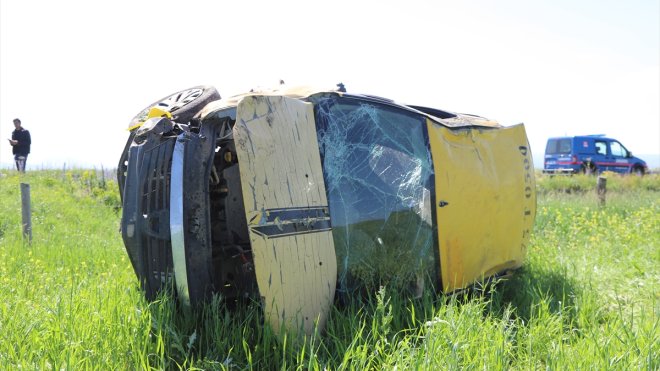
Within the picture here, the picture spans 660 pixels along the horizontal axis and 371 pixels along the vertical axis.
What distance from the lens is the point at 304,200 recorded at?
9.59ft

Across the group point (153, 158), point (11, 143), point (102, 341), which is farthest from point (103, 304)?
point (11, 143)

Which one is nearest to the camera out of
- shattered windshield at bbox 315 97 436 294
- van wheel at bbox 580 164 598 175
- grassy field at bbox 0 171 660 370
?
grassy field at bbox 0 171 660 370

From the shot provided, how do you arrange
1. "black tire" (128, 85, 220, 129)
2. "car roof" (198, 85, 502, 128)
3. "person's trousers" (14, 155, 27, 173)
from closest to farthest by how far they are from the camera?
"car roof" (198, 85, 502, 128) → "black tire" (128, 85, 220, 129) → "person's trousers" (14, 155, 27, 173)

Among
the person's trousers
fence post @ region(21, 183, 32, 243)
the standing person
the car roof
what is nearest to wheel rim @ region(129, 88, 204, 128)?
the car roof

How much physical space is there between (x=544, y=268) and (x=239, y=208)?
296 centimetres

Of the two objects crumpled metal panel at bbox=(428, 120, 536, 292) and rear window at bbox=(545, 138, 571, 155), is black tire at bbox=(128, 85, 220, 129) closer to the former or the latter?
crumpled metal panel at bbox=(428, 120, 536, 292)

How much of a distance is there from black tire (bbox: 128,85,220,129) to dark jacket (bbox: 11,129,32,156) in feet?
37.1

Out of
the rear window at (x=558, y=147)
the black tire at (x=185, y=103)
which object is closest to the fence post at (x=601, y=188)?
the black tire at (x=185, y=103)

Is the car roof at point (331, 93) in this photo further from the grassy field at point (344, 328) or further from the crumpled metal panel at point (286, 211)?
the grassy field at point (344, 328)

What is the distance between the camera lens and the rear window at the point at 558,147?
21266mm

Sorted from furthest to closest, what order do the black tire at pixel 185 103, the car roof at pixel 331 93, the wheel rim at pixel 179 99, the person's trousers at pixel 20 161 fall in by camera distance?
the person's trousers at pixel 20 161 → the wheel rim at pixel 179 99 → the black tire at pixel 185 103 → the car roof at pixel 331 93

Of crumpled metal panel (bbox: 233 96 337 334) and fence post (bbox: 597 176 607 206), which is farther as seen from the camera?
fence post (bbox: 597 176 607 206)

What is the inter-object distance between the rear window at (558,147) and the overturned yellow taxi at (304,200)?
19.3m

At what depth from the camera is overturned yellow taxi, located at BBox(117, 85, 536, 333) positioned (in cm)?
279
